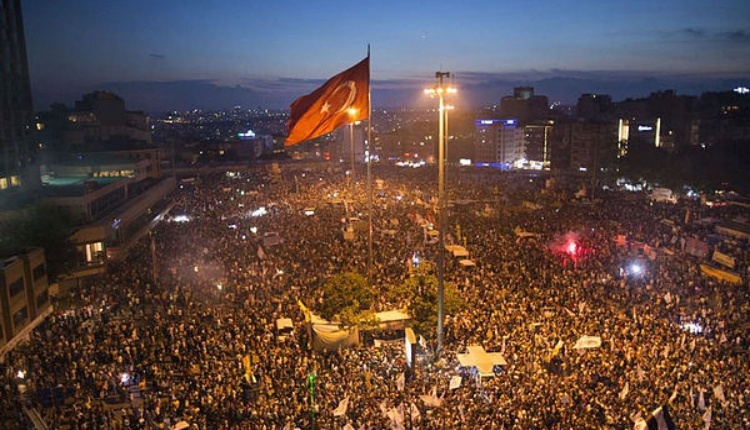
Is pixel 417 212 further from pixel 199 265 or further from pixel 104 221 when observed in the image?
pixel 104 221

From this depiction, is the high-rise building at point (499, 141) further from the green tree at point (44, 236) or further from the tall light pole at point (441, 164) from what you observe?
the tall light pole at point (441, 164)

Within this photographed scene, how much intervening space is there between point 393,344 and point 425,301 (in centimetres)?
160

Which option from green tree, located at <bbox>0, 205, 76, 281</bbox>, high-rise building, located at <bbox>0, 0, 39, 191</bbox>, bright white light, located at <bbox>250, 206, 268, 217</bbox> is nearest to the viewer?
green tree, located at <bbox>0, 205, 76, 281</bbox>

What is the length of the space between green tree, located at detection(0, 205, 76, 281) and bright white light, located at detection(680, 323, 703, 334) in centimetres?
2326

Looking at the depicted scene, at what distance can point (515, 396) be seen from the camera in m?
13.5

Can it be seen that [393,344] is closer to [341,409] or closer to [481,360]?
[481,360]

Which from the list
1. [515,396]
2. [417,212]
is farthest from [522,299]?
[417,212]

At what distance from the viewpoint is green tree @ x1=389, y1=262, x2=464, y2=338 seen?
17.5 meters

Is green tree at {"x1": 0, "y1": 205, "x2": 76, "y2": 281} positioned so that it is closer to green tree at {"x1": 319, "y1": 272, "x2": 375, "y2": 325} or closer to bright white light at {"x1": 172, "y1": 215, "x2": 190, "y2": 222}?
bright white light at {"x1": 172, "y1": 215, "x2": 190, "y2": 222}

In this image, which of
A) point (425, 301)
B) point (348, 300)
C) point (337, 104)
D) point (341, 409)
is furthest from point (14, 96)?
point (341, 409)

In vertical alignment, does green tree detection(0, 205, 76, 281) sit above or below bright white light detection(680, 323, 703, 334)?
above

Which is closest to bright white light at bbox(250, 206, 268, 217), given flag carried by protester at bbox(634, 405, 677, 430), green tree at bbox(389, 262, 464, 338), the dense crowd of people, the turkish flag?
the dense crowd of people

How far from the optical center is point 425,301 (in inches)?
691

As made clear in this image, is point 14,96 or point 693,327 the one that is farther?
point 14,96
